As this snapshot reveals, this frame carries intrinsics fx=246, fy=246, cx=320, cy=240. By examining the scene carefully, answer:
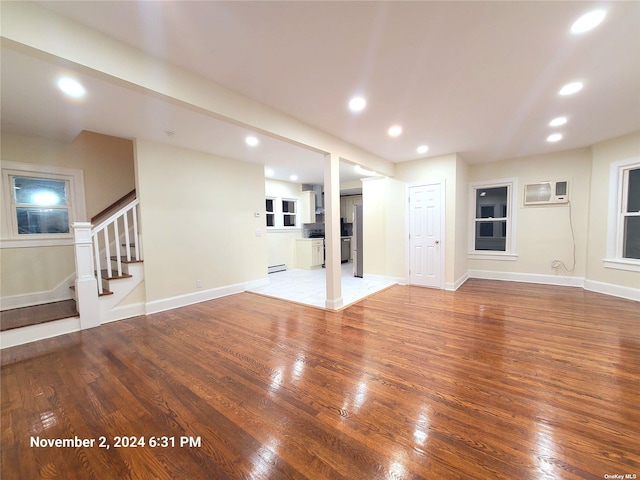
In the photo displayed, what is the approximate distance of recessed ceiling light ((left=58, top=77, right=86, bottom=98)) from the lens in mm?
2228

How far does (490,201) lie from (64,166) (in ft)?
26.6

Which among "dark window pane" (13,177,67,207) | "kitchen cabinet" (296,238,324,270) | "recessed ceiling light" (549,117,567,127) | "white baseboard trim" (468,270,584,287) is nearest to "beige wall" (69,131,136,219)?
"dark window pane" (13,177,67,207)

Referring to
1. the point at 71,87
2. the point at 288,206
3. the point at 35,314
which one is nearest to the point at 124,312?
the point at 35,314

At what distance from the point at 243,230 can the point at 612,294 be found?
22.1 ft

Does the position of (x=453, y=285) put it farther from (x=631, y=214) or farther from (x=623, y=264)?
(x=631, y=214)

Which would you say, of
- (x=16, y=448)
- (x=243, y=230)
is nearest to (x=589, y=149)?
(x=243, y=230)

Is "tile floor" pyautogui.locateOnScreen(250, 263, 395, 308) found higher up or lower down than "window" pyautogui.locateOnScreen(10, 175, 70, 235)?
lower down

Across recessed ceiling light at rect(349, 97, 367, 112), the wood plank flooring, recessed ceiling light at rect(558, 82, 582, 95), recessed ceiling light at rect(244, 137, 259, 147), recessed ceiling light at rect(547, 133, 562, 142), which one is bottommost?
the wood plank flooring

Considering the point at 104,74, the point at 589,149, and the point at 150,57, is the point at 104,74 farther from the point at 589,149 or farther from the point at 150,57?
the point at 589,149

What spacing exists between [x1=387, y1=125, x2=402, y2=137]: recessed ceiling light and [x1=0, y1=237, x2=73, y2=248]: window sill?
5.23 metres

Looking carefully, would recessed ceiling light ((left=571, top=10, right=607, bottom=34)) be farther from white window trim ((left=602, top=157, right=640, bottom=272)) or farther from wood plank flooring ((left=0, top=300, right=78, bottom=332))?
wood plank flooring ((left=0, top=300, right=78, bottom=332))

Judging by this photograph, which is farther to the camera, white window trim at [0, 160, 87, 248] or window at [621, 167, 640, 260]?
window at [621, 167, 640, 260]

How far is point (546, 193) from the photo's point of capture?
16.6 feet

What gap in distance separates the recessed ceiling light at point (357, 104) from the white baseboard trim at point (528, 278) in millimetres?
4952
